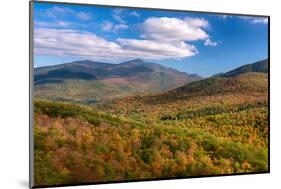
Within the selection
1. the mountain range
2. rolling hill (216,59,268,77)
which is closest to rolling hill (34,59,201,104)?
the mountain range

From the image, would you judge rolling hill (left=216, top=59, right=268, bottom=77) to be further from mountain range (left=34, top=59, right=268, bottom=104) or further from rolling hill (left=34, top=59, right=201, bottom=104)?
rolling hill (left=34, top=59, right=201, bottom=104)

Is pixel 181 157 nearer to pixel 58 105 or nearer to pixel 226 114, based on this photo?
Result: pixel 226 114

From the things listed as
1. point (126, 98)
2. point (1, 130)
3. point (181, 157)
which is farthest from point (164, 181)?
point (1, 130)

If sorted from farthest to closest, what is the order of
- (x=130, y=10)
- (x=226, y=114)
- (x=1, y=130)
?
(x=226, y=114), (x=130, y=10), (x=1, y=130)

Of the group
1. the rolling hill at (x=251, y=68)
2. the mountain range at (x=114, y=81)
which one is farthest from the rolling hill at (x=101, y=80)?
the rolling hill at (x=251, y=68)

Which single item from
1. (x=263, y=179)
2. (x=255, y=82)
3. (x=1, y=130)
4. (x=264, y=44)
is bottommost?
(x=263, y=179)

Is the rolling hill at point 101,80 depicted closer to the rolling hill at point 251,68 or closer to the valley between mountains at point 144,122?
the valley between mountains at point 144,122
